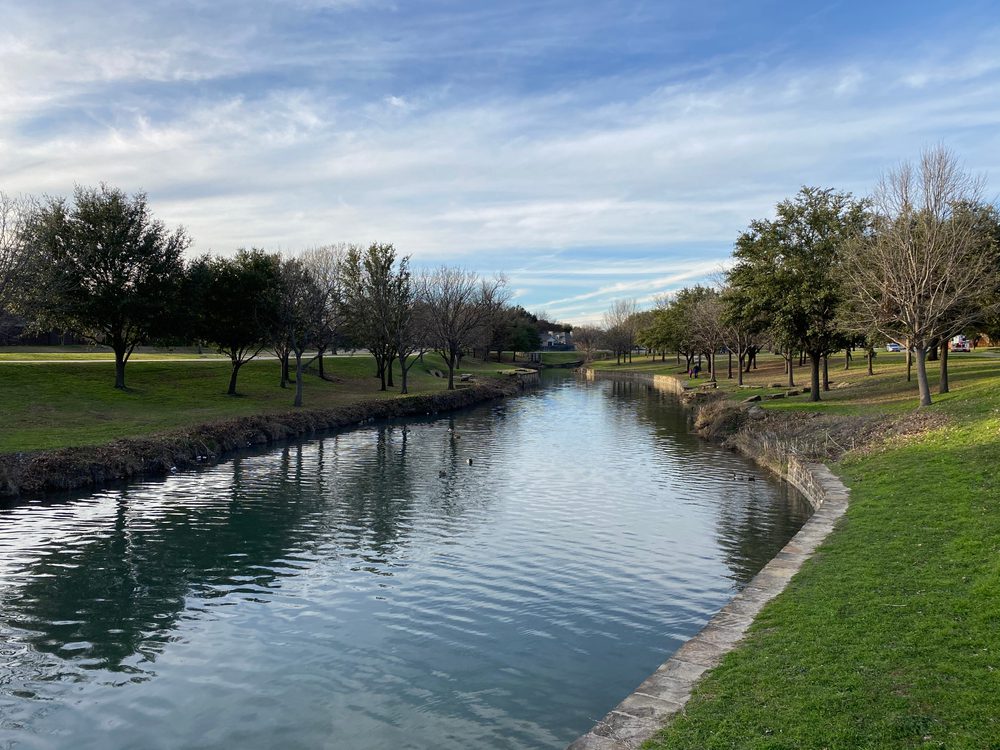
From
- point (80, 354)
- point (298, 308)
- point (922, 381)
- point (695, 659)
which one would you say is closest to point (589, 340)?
point (80, 354)

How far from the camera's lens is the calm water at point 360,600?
10211 mm

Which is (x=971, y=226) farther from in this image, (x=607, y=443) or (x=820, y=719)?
(x=820, y=719)

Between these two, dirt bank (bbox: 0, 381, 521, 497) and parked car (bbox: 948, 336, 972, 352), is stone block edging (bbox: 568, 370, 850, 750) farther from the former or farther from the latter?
parked car (bbox: 948, 336, 972, 352)

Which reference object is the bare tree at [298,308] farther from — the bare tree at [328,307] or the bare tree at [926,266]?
the bare tree at [926,266]

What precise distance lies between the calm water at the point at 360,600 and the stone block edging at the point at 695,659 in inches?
53.4

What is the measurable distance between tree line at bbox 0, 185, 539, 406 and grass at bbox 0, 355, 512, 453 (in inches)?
61.9

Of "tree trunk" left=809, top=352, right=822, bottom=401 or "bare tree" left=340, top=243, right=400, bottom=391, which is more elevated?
"bare tree" left=340, top=243, right=400, bottom=391

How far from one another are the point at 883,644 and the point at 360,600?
991cm

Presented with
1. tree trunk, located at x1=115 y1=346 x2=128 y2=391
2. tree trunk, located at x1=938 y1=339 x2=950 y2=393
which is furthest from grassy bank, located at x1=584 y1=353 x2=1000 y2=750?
tree trunk, located at x1=115 y1=346 x2=128 y2=391

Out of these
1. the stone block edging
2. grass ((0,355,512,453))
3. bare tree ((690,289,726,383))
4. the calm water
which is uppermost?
bare tree ((690,289,726,383))

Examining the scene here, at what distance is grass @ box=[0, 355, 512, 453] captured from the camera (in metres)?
31.3

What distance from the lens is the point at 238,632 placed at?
1341cm

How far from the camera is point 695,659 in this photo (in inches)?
388

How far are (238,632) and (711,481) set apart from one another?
1990cm
